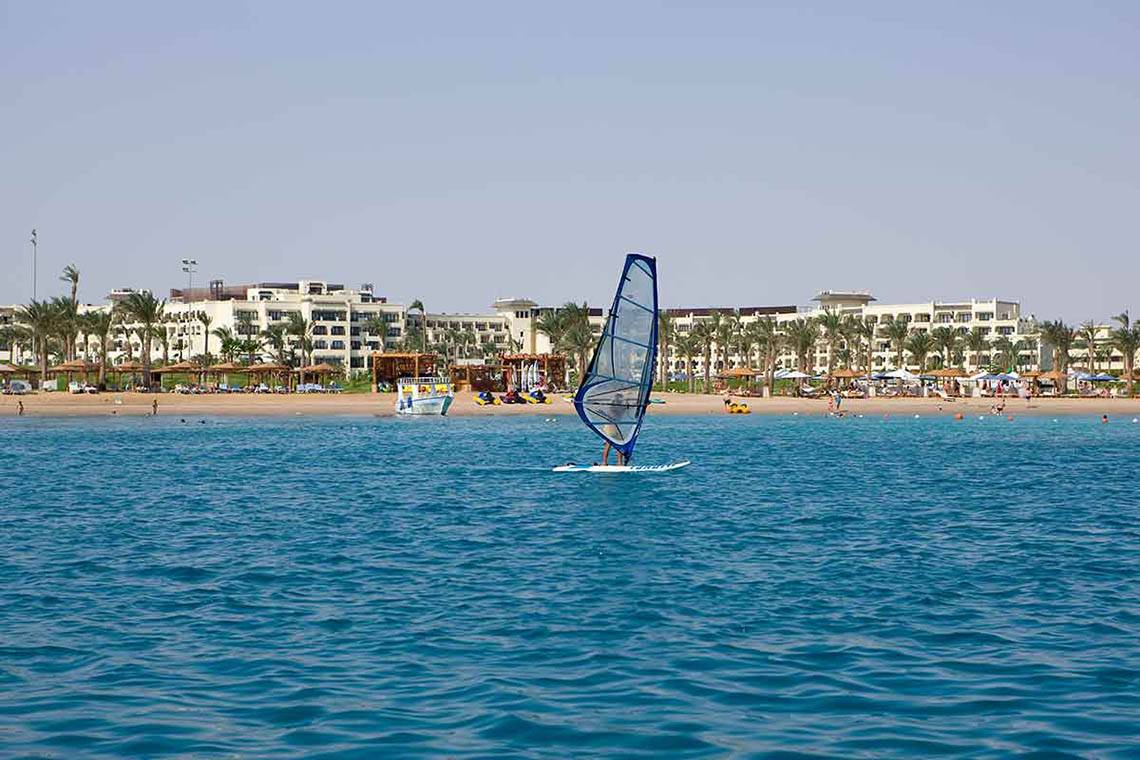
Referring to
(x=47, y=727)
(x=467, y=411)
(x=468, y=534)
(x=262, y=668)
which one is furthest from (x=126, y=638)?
(x=467, y=411)

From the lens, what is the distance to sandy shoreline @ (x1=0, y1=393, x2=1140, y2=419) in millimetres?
106500

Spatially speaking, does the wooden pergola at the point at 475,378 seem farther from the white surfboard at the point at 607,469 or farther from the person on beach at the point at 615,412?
the person on beach at the point at 615,412

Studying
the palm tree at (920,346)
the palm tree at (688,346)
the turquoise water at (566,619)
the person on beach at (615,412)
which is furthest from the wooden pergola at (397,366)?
the turquoise water at (566,619)

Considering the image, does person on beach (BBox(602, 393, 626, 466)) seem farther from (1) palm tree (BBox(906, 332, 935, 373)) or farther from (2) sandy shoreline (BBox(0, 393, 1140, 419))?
(1) palm tree (BBox(906, 332, 935, 373))

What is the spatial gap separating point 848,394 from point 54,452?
93.4 meters

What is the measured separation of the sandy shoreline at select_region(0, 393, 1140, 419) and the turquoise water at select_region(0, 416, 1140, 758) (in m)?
64.3

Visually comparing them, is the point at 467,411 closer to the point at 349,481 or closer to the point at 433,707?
the point at 349,481

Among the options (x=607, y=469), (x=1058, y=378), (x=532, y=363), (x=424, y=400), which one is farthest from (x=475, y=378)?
(x=607, y=469)

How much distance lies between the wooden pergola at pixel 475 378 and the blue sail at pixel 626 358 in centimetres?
8815

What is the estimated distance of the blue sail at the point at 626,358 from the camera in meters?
40.0

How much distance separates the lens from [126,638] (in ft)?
57.8

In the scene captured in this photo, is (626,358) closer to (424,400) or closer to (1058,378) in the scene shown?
(424,400)

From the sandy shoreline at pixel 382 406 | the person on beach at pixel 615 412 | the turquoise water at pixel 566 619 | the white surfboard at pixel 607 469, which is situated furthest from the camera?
the sandy shoreline at pixel 382 406

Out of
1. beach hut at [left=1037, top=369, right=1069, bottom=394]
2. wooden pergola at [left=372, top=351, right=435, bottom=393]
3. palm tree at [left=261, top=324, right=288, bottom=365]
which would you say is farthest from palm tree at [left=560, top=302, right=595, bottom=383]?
beach hut at [left=1037, top=369, right=1069, bottom=394]
